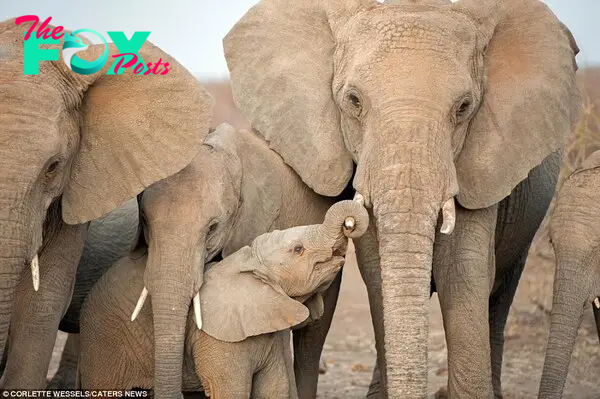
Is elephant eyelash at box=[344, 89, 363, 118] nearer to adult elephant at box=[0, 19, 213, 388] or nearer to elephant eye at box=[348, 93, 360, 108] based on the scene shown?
elephant eye at box=[348, 93, 360, 108]

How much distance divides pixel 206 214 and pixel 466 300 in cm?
131

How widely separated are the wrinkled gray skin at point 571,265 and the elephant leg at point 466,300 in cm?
31

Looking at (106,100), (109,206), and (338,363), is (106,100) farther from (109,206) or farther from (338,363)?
(338,363)

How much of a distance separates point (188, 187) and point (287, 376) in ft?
3.13

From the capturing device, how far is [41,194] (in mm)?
6141

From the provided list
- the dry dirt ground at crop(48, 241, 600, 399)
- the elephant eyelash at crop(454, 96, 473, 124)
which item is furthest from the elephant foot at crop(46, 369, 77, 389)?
the elephant eyelash at crop(454, 96, 473, 124)

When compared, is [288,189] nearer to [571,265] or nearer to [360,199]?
[360,199]

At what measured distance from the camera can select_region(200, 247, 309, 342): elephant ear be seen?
646 centimetres

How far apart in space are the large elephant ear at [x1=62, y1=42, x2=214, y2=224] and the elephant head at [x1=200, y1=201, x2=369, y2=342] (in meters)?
0.53

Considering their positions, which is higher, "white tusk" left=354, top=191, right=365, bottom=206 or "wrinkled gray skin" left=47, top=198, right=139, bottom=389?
"white tusk" left=354, top=191, right=365, bottom=206

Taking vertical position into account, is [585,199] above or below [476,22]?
below

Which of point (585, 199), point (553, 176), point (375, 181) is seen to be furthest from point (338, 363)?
point (375, 181)

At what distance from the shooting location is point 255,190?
7.19m

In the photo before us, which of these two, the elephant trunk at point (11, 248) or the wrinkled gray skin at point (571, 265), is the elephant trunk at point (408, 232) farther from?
the elephant trunk at point (11, 248)
